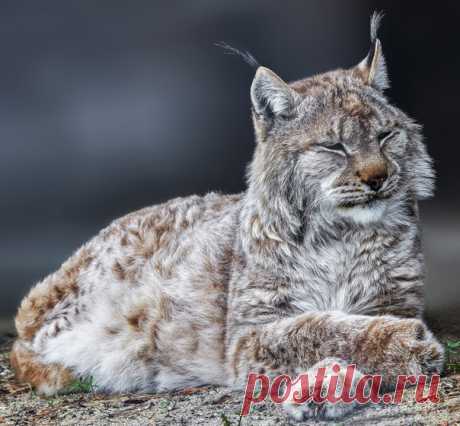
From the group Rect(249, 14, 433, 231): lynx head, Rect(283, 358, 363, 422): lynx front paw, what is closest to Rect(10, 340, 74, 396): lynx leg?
Rect(249, 14, 433, 231): lynx head

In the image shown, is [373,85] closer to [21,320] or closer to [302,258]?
[302,258]

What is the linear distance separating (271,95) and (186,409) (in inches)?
79.2

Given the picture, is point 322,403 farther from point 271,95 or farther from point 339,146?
point 271,95

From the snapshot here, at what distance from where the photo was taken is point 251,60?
19.9 feet

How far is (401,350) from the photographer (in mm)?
5277

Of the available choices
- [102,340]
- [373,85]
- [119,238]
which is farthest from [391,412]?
[119,238]

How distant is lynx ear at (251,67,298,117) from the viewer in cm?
594

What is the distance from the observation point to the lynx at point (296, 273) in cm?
558

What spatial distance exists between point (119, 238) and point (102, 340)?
88 centimetres

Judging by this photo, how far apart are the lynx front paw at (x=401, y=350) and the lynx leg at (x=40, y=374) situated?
2480mm

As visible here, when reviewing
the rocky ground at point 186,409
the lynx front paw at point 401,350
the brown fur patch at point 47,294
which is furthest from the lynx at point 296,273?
the brown fur patch at point 47,294

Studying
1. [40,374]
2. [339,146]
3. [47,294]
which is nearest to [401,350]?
[339,146]

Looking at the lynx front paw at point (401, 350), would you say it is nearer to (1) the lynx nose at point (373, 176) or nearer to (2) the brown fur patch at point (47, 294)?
(1) the lynx nose at point (373, 176)

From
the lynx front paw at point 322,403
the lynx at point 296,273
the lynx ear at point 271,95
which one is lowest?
the lynx front paw at point 322,403
